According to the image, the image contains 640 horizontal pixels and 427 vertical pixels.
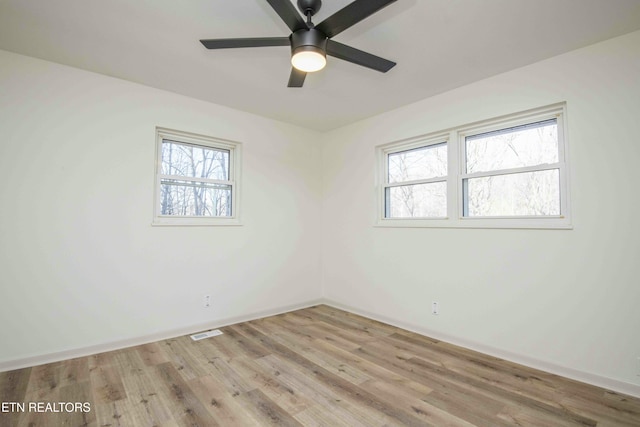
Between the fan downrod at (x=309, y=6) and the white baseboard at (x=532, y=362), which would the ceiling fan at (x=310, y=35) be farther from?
the white baseboard at (x=532, y=362)

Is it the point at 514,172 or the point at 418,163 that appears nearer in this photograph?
the point at 514,172

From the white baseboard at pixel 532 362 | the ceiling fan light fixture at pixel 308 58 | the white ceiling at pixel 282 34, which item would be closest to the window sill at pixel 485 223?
the white baseboard at pixel 532 362

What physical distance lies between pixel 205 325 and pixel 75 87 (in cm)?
265

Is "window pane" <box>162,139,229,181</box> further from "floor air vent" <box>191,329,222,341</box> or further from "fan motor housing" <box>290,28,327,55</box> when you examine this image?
"fan motor housing" <box>290,28,327,55</box>

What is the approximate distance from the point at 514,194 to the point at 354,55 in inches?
76.7

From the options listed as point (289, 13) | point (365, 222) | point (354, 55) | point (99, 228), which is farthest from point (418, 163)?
point (99, 228)

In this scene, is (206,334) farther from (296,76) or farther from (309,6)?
(309,6)

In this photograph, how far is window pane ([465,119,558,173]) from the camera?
2.65 meters

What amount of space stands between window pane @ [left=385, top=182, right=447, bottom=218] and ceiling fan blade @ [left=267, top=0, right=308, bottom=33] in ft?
7.51

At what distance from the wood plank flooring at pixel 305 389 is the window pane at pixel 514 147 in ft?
5.85

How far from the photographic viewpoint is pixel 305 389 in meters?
2.22

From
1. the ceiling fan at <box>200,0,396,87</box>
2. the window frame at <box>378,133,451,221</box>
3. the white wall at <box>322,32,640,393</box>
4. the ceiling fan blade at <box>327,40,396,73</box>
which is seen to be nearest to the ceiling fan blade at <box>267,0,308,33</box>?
the ceiling fan at <box>200,0,396,87</box>

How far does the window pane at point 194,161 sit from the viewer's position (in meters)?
3.36

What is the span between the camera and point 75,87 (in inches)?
109
